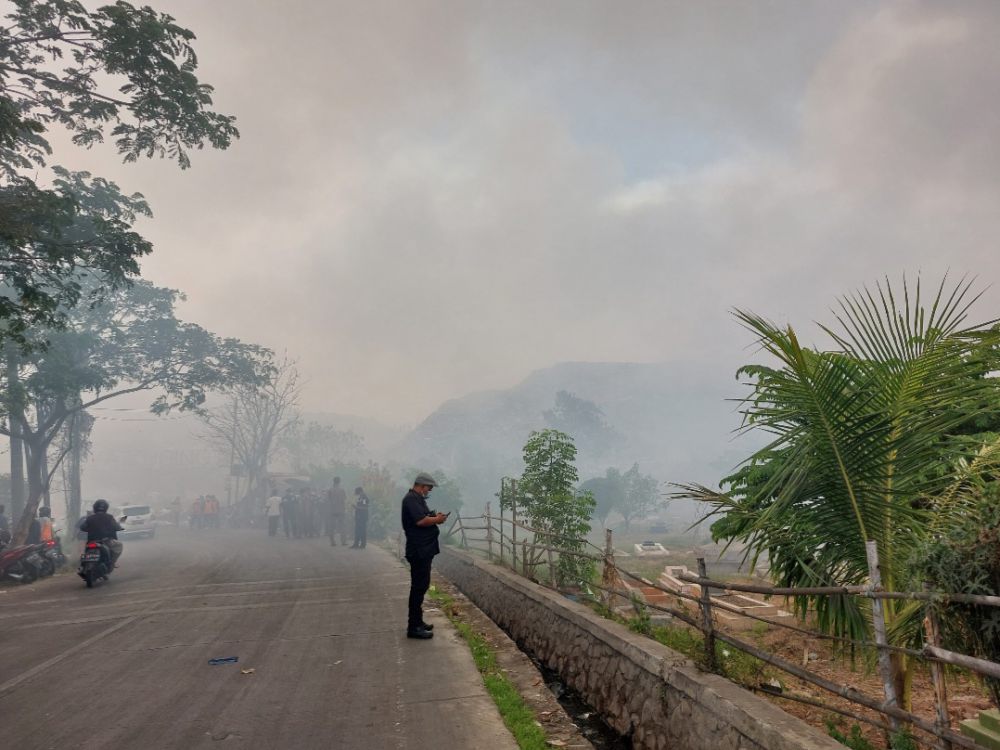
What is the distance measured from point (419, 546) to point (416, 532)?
6.5 inches

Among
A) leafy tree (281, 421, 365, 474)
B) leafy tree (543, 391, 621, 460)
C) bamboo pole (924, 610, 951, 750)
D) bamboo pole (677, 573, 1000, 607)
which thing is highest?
leafy tree (543, 391, 621, 460)

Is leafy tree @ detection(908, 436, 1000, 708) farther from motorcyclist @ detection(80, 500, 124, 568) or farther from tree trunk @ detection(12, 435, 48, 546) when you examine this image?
tree trunk @ detection(12, 435, 48, 546)

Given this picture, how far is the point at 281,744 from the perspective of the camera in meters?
4.22

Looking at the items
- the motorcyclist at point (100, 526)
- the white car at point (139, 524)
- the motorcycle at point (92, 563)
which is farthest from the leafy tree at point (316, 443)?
the motorcycle at point (92, 563)

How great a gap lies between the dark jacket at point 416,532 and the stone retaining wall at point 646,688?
1902 mm

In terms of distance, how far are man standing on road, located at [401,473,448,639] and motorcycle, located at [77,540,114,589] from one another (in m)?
8.48

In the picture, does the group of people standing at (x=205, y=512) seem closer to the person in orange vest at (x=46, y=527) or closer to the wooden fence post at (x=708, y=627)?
the person in orange vest at (x=46, y=527)

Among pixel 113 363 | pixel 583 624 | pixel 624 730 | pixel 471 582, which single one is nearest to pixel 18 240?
pixel 471 582

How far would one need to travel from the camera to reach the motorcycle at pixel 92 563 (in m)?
11.9

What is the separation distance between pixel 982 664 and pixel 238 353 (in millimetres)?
30549

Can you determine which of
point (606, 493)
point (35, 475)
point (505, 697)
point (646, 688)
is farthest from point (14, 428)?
point (606, 493)

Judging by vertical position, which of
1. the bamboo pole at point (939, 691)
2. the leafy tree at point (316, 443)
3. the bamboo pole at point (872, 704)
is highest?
the leafy tree at point (316, 443)

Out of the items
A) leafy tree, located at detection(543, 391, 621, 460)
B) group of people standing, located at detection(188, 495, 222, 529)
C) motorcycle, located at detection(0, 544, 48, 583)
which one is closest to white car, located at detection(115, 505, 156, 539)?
group of people standing, located at detection(188, 495, 222, 529)

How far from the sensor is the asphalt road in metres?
4.42
